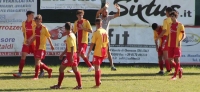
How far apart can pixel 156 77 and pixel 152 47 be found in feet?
14.1

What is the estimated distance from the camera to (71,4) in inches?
803

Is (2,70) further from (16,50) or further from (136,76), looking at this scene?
(136,76)

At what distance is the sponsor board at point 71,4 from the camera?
801 inches

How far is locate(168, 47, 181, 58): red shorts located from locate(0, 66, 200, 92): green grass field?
26.3 inches

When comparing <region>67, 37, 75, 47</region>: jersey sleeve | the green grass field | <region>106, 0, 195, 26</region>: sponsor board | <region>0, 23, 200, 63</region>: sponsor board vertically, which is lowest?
Answer: the green grass field

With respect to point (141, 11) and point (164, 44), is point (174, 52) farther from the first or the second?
point (141, 11)

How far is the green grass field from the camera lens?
1312 cm

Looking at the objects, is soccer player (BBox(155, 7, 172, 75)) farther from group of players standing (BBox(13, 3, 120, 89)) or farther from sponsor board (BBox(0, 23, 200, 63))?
sponsor board (BBox(0, 23, 200, 63))

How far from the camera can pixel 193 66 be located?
2022cm

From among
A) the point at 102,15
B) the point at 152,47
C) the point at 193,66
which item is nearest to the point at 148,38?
the point at 152,47

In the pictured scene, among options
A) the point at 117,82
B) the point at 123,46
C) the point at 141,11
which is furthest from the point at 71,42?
the point at 141,11

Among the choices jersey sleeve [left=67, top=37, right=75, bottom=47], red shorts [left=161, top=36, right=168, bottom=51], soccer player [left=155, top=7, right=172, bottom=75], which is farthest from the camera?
red shorts [left=161, top=36, right=168, bottom=51]

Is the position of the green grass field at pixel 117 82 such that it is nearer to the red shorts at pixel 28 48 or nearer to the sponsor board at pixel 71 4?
the red shorts at pixel 28 48

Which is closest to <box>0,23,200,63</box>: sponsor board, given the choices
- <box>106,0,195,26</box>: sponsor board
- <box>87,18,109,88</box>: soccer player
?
<box>106,0,195,26</box>: sponsor board
